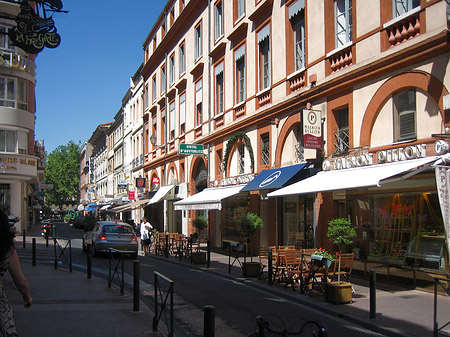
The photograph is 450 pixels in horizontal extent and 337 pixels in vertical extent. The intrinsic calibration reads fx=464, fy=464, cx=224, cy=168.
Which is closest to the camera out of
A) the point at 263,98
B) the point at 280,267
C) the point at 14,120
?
the point at 280,267

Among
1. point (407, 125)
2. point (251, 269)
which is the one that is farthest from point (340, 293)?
point (407, 125)

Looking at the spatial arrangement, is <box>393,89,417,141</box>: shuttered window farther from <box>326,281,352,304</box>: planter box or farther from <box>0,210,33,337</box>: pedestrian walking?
<box>0,210,33,337</box>: pedestrian walking

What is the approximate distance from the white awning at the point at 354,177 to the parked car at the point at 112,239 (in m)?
7.92

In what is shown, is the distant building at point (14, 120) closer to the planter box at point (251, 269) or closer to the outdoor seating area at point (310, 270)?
the planter box at point (251, 269)

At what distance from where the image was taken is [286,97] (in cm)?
1702

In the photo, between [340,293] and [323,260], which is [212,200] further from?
[340,293]

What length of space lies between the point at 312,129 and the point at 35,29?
8.30m

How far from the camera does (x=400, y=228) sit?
38.6 feet

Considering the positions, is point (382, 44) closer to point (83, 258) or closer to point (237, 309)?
point (237, 309)

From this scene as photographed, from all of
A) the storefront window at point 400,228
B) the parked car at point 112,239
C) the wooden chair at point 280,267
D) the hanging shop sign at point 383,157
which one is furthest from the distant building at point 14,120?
the storefront window at point 400,228

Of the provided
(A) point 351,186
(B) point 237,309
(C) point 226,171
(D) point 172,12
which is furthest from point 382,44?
(D) point 172,12

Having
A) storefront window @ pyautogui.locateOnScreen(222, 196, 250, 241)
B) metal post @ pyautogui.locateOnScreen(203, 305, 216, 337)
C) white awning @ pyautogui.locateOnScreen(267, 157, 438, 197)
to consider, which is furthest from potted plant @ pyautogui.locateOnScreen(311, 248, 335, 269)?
storefront window @ pyautogui.locateOnScreen(222, 196, 250, 241)

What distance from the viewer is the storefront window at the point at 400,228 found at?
10.7 m

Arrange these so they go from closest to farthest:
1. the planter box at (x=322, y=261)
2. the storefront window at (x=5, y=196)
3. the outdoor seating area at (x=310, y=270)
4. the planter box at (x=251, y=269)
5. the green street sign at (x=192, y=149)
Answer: the planter box at (x=322, y=261) < the outdoor seating area at (x=310, y=270) < the planter box at (x=251, y=269) < the green street sign at (x=192, y=149) < the storefront window at (x=5, y=196)
